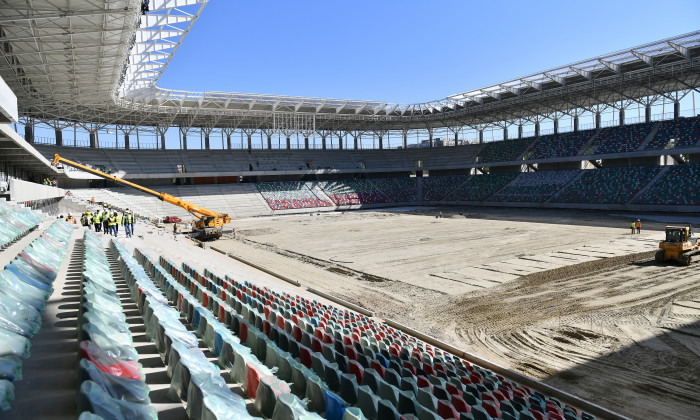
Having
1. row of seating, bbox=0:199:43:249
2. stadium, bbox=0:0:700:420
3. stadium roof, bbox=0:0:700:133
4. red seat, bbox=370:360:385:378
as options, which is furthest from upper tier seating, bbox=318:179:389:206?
red seat, bbox=370:360:385:378

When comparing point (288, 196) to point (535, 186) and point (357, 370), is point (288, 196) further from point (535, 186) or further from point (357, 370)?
point (357, 370)

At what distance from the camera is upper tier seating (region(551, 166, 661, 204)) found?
45.1 metres

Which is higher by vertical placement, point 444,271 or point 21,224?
point 21,224

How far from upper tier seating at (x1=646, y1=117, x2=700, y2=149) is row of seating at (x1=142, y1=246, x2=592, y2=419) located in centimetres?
4703

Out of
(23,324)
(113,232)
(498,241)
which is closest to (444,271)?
(498,241)

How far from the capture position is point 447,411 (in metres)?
5.66

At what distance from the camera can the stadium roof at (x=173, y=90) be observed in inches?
854

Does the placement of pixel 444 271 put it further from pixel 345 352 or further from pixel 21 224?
pixel 21 224

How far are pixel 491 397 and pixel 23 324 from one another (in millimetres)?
7719

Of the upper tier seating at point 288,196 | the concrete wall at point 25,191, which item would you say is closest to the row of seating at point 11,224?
the concrete wall at point 25,191

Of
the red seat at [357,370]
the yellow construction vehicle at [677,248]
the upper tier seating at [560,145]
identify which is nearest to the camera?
the red seat at [357,370]

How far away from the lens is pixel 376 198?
214 feet

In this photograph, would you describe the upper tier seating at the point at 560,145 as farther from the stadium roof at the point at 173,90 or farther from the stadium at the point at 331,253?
the stadium roof at the point at 173,90

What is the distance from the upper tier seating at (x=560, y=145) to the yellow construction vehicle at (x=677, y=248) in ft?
117
